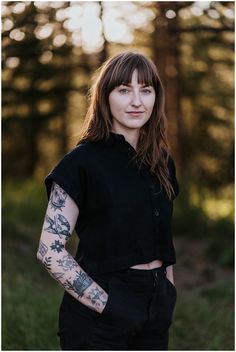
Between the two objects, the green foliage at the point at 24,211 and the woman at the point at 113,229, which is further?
the green foliage at the point at 24,211

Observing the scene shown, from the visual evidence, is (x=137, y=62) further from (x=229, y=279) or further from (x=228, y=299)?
(x=229, y=279)

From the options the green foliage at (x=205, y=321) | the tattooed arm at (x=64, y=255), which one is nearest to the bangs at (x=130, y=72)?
the tattooed arm at (x=64, y=255)

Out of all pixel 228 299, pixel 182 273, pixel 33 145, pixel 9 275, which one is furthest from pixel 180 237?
pixel 33 145

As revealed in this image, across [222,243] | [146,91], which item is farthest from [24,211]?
[146,91]

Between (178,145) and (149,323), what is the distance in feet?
35.7

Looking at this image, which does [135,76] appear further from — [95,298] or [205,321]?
[205,321]

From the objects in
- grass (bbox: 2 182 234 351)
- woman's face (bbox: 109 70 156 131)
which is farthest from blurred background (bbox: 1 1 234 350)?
woman's face (bbox: 109 70 156 131)

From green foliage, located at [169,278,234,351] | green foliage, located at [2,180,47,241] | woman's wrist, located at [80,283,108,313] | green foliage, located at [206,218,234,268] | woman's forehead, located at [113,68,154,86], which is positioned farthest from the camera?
green foliage, located at [2,180,47,241]

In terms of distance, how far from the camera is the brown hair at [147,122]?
2.40m

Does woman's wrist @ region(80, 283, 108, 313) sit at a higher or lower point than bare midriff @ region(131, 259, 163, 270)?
lower

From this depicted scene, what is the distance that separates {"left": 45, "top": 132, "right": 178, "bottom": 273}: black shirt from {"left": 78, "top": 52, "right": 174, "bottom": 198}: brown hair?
10cm

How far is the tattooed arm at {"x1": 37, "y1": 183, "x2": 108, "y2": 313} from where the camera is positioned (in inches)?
88.3

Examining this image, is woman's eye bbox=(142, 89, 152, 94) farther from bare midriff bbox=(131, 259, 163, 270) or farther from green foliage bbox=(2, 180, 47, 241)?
green foliage bbox=(2, 180, 47, 241)

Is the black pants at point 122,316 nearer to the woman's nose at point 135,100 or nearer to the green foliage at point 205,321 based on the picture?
the woman's nose at point 135,100
